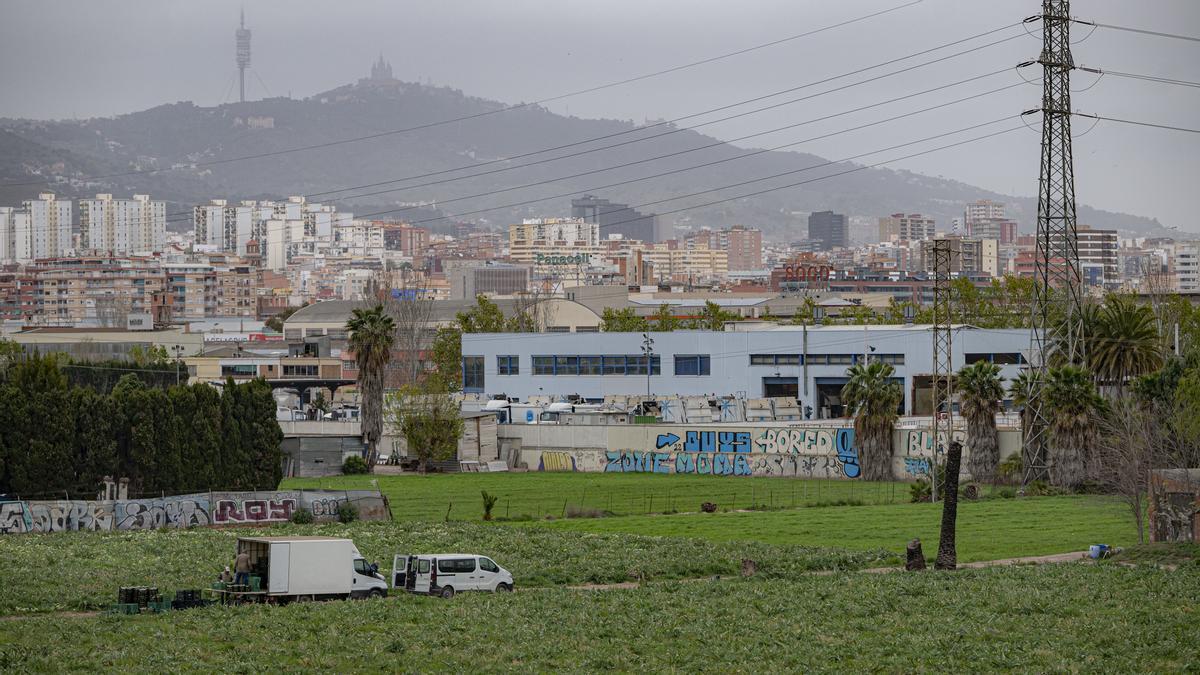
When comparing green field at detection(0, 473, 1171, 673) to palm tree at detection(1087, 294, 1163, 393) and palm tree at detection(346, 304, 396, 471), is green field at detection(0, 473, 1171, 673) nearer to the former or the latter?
palm tree at detection(1087, 294, 1163, 393)

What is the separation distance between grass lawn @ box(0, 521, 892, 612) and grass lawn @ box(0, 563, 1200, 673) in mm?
3891

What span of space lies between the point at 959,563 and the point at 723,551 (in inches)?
278

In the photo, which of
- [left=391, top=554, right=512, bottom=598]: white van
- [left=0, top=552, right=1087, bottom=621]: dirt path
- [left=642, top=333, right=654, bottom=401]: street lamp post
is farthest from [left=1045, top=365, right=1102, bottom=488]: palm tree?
[left=642, top=333, right=654, bottom=401]: street lamp post

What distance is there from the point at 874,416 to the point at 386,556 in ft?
116

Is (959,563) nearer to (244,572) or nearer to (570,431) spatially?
(244,572)

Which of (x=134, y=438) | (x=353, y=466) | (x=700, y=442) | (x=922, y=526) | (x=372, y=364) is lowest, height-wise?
(x=353, y=466)

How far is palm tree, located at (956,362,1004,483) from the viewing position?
232 ft

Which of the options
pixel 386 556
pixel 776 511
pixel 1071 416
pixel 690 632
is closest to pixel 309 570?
pixel 386 556

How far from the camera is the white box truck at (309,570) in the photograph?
1473 inches

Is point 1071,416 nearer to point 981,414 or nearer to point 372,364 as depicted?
point 981,414

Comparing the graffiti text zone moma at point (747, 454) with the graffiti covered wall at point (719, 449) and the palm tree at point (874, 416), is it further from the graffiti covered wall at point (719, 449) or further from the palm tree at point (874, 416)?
the palm tree at point (874, 416)

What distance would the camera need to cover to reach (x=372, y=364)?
89188 mm

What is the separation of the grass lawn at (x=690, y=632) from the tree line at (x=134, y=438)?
27.3 metres

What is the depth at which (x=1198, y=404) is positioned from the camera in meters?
53.1
